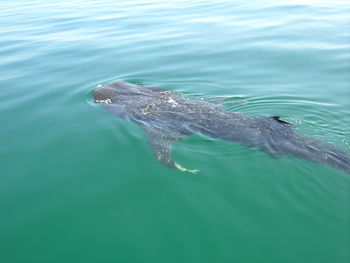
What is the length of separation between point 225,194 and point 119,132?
12.7 ft

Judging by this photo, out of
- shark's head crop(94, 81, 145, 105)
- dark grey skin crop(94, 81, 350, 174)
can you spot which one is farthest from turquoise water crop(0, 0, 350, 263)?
shark's head crop(94, 81, 145, 105)

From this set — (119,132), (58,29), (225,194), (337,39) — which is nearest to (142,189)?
(225,194)

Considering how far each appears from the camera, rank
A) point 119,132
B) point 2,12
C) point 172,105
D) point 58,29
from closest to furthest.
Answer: point 119,132, point 172,105, point 58,29, point 2,12

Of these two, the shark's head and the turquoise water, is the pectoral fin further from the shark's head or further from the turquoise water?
the shark's head

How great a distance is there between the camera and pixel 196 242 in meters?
5.93

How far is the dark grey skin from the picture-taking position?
783cm

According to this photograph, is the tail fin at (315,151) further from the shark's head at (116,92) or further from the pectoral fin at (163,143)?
the shark's head at (116,92)

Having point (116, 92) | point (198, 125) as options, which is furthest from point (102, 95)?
point (198, 125)

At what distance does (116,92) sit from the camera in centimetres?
1156

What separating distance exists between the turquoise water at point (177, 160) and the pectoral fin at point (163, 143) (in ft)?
0.69

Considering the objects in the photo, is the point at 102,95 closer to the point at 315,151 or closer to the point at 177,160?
the point at 177,160

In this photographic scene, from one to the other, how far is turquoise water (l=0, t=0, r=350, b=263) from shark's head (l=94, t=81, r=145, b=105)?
50 cm

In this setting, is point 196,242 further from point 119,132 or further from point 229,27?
point 229,27

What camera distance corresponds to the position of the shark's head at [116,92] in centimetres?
1121
